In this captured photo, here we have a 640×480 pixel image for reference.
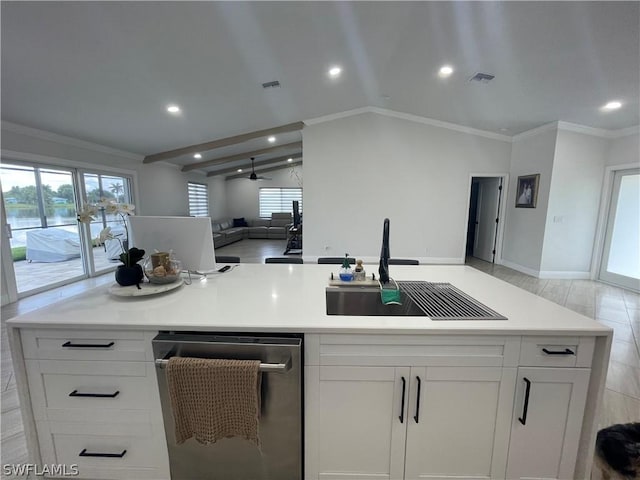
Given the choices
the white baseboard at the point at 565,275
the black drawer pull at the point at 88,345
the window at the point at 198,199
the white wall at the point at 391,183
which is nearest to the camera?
the black drawer pull at the point at 88,345

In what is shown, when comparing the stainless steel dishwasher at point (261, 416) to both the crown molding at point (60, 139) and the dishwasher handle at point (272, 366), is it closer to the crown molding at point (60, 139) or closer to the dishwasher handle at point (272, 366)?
the dishwasher handle at point (272, 366)

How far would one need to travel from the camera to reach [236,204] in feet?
36.0

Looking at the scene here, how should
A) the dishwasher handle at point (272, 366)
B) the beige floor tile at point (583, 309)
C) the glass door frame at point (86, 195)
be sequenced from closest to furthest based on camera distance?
the dishwasher handle at point (272, 366), the beige floor tile at point (583, 309), the glass door frame at point (86, 195)

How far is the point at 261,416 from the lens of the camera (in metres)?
1.18

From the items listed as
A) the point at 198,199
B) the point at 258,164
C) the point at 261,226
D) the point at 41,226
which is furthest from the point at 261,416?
the point at 261,226

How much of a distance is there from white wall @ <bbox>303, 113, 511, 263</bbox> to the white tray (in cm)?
441

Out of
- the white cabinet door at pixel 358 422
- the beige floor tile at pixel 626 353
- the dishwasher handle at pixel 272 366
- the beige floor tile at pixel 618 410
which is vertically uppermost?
the dishwasher handle at pixel 272 366

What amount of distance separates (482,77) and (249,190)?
8.89 m

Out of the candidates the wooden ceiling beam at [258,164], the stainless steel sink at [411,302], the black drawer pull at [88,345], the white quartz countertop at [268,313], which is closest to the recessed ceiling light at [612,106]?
the white quartz countertop at [268,313]

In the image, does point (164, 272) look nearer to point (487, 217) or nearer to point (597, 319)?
point (597, 319)

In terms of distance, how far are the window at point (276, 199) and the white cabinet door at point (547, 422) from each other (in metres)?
10.1

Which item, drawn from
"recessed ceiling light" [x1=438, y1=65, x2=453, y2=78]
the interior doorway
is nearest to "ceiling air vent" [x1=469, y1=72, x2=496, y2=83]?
"recessed ceiling light" [x1=438, y1=65, x2=453, y2=78]

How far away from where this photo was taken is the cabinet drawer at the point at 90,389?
3.87 feet

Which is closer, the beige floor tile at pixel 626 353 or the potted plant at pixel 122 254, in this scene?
the potted plant at pixel 122 254
